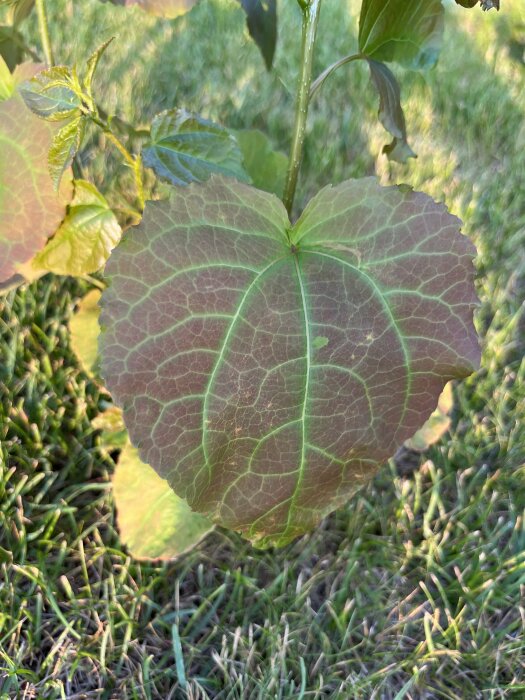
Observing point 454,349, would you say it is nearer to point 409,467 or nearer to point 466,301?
point 466,301

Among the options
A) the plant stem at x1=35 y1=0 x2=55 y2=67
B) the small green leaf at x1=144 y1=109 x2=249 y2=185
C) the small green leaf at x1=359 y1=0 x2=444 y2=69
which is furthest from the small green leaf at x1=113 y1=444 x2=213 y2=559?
the small green leaf at x1=359 y1=0 x2=444 y2=69

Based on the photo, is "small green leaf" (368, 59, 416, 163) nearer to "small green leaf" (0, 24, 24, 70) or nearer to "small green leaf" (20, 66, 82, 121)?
"small green leaf" (20, 66, 82, 121)

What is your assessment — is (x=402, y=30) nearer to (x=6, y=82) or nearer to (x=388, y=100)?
(x=388, y=100)

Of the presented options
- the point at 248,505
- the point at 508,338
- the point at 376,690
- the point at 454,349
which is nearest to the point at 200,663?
the point at 376,690

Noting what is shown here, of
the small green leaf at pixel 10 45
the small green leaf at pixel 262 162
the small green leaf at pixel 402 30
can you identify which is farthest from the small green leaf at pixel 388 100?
the small green leaf at pixel 10 45

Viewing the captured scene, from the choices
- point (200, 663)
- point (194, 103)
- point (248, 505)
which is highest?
point (194, 103)

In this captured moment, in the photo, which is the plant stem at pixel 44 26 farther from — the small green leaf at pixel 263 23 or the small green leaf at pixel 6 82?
the small green leaf at pixel 263 23
